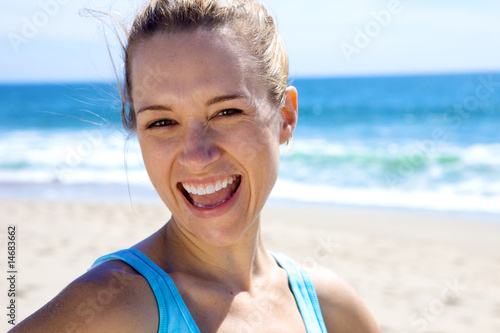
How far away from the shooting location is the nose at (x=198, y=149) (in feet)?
4.63

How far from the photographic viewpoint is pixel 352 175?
44.7 feet

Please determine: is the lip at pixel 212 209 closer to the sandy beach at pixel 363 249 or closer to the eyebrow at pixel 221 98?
the eyebrow at pixel 221 98

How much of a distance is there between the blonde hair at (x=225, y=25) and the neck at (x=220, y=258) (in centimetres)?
40

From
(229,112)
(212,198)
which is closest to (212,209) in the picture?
(212,198)

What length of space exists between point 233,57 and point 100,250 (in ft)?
20.3

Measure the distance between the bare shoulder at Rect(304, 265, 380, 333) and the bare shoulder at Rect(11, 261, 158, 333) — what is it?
647mm

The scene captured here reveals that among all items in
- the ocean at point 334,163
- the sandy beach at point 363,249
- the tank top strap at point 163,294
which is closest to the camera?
the tank top strap at point 163,294

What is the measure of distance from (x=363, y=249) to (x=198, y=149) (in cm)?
639

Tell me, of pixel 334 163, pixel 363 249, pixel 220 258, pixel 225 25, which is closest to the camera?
pixel 225 25

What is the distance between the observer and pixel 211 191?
1498mm

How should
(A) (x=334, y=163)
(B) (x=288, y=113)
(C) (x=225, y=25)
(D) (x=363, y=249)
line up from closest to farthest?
(C) (x=225, y=25) < (B) (x=288, y=113) < (D) (x=363, y=249) < (A) (x=334, y=163)

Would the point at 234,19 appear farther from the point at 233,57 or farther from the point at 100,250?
the point at 100,250

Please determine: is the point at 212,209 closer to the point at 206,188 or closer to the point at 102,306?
the point at 206,188

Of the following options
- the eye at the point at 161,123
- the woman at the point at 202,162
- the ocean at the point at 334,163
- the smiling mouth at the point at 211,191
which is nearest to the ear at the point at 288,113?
the woman at the point at 202,162
